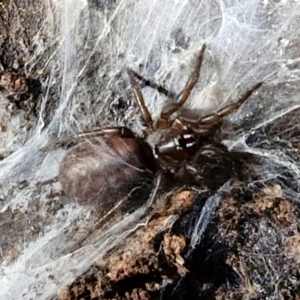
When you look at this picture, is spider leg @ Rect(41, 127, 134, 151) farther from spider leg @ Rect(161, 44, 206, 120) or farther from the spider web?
spider leg @ Rect(161, 44, 206, 120)

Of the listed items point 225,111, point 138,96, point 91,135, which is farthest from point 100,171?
point 225,111

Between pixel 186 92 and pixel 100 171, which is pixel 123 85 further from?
pixel 100 171

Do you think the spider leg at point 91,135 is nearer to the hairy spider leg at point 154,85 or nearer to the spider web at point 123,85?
the spider web at point 123,85

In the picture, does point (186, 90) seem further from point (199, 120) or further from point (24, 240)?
point (24, 240)

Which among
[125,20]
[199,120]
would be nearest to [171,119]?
[199,120]

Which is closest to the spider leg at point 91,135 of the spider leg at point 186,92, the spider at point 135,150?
the spider at point 135,150
